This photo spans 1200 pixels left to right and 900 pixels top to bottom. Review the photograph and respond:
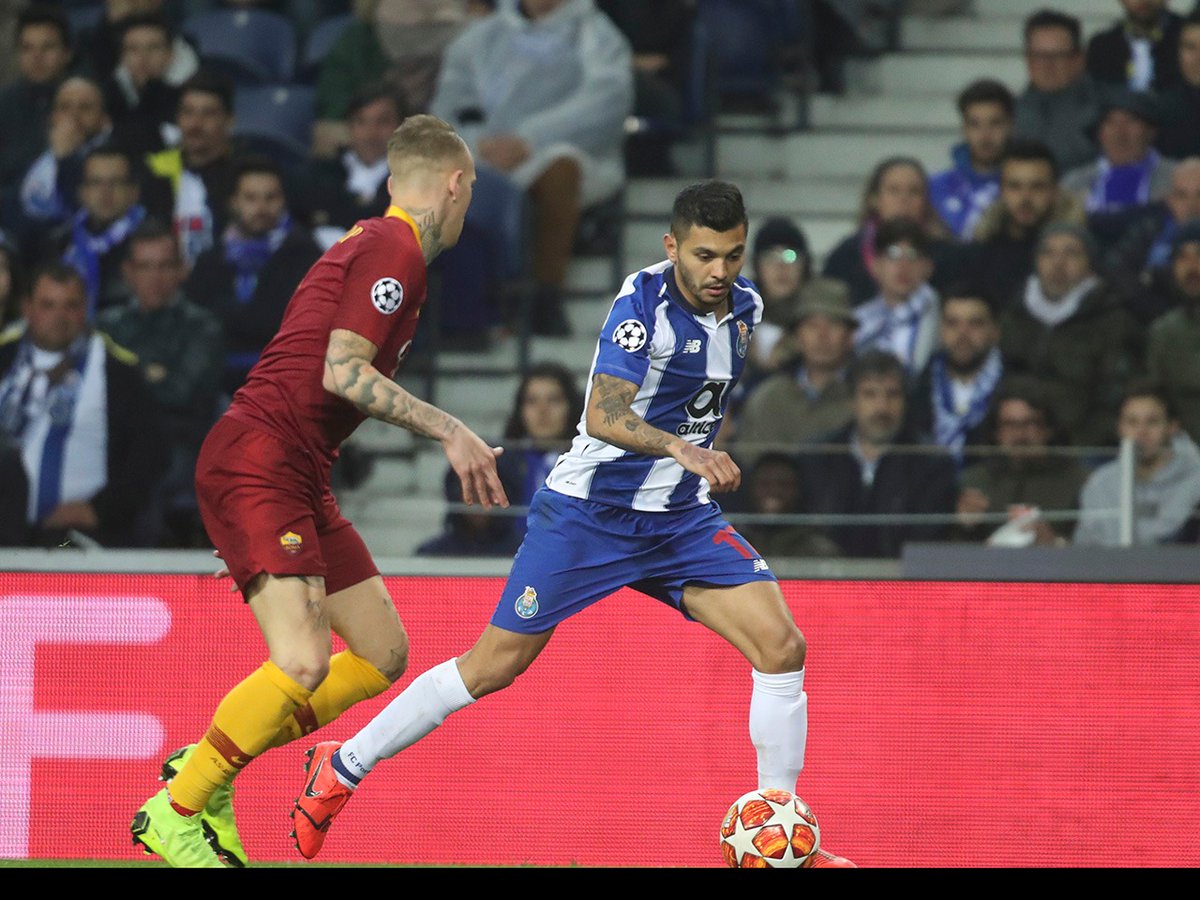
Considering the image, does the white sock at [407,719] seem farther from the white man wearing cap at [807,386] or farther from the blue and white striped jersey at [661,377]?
the white man wearing cap at [807,386]

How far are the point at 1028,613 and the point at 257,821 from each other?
103 inches

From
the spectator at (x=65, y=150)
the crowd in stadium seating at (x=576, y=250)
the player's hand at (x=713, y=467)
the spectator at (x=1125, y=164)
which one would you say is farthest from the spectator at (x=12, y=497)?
the spectator at (x=1125, y=164)

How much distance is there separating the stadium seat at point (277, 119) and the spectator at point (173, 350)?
126 centimetres

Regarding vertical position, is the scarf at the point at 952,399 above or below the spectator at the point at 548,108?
below

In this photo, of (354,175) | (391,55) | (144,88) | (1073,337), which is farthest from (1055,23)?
(144,88)

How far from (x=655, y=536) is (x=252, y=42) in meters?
7.50

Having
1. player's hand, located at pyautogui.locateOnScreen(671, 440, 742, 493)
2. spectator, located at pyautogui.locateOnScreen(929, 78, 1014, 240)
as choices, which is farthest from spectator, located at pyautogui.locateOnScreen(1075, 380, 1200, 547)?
player's hand, located at pyautogui.locateOnScreen(671, 440, 742, 493)

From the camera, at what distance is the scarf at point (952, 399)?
9.22 meters

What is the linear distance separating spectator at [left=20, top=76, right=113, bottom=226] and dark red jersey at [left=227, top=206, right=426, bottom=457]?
6006 mm

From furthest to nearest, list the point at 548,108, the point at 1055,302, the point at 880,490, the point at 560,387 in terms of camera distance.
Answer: the point at 548,108 < the point at 1055,302 < the point at 560,387 < the point at 880,490

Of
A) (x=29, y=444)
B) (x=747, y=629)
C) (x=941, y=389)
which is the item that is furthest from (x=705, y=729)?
(x=29, y=444)

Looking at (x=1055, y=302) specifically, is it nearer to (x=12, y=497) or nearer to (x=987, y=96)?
(x=987, y=96)

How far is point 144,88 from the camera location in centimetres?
1142

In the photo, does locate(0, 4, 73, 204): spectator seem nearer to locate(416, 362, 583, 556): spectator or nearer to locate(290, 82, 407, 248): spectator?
locate(290, 82, 407, 248): spectator
